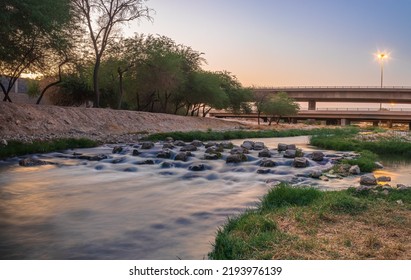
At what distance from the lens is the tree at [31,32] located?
68.0ft

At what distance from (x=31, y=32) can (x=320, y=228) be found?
22704mm

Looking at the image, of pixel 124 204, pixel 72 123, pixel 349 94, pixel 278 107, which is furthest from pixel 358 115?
pixel 124 204

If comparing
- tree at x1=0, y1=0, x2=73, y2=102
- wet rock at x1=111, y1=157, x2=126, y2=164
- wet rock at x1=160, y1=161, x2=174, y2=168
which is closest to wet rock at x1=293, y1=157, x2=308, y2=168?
wet rock at x1=160, y1=161, x2=174, y2=168

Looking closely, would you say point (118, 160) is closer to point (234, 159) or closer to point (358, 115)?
point (234, 159)

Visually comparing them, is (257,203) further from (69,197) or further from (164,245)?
(69,197)

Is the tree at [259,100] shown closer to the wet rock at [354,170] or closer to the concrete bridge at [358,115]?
the concrete bridge at [358,115]

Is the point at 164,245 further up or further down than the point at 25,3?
further down

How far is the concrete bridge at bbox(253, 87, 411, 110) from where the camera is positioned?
86.6 metres

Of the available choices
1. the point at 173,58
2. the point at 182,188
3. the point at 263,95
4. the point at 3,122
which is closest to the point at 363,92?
the point at 263,95

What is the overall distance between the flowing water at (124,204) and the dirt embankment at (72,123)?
8955 millimetres

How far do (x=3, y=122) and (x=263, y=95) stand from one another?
173 ft

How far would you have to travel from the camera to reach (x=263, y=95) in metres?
71.2

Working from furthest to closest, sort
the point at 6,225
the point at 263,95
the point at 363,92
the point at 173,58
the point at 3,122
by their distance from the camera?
the point at 363,92 → the point at 263,95 → the point at 173,58 → the point at 3,122 → the point at 6,225

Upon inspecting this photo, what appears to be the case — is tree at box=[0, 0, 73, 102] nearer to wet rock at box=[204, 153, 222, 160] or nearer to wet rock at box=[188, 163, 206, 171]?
wet rock at box=[204, 153, 222, 160]
